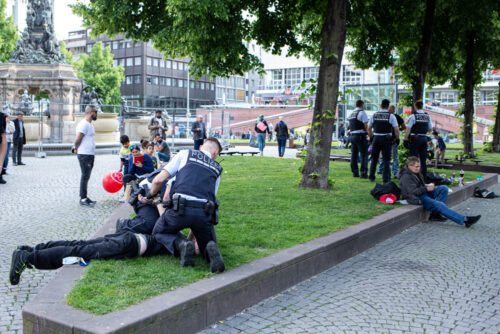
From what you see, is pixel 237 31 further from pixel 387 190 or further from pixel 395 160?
pixel 395 160

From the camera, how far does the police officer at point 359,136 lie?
48.5 ft

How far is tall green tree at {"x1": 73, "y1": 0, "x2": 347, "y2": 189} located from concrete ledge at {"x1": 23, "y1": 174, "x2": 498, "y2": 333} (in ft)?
14.3

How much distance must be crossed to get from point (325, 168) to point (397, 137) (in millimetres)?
2872

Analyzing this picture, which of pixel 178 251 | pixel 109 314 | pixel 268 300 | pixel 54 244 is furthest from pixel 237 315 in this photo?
pixel 54 244

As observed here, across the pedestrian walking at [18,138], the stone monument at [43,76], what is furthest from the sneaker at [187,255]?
the stone monument at [43,76]

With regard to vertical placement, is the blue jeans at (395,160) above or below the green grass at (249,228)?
above

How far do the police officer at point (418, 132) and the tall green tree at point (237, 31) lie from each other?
8.07 ft

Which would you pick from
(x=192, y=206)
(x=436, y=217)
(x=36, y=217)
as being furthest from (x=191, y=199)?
(x=436, y=217)

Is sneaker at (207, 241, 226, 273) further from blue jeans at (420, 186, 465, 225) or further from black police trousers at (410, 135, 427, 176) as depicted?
black police trousers at (410, 135, 427, 176)

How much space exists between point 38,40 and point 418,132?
24.5 m

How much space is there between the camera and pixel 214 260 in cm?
543

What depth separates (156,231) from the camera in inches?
231

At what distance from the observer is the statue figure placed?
31.5 meters

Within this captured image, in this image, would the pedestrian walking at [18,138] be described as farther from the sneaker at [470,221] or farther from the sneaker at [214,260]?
the sneaker at [214,260]
